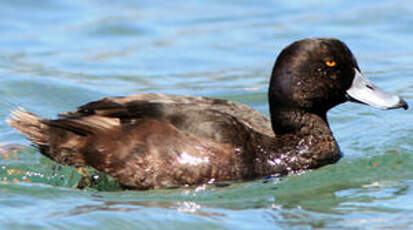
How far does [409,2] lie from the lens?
13.4 m

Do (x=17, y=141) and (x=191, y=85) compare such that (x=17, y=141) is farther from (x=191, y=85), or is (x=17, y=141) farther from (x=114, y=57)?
(x=114, y=57)

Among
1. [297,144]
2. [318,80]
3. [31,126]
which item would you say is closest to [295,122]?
[297,144]

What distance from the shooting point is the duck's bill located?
6.87 m

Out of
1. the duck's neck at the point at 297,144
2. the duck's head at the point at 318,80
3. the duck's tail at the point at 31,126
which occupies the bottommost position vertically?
the duck's neck at the point at 297,144

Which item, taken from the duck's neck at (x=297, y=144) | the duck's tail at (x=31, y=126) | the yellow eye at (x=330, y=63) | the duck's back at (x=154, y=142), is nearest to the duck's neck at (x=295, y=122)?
the duck's neck at (x=297, y=144)

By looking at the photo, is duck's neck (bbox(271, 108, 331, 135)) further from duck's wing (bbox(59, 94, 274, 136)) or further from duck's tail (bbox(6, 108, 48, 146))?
duck's tail (bbox(6, 108, 48, 146))

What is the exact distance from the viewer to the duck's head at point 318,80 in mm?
6719

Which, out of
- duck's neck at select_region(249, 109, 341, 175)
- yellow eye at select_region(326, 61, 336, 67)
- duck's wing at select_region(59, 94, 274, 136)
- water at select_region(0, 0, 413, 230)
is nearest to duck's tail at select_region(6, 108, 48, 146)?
duck's wing at select_region(59, 94, 274, 136)

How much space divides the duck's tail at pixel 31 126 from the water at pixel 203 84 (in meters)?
0.32

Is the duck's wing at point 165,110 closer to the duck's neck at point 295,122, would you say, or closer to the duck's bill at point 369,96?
the duck's neck at point 295,122

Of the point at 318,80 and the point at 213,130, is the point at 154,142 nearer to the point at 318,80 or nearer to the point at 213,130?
the point at 213,130

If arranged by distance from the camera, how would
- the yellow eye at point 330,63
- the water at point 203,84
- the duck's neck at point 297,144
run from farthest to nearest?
the yellow eye at point 330,63 < the duck's neck at point 297,144 < the water at point 203,84

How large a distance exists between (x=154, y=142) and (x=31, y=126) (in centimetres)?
107

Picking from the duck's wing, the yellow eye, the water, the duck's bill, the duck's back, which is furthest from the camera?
the duck's bill
